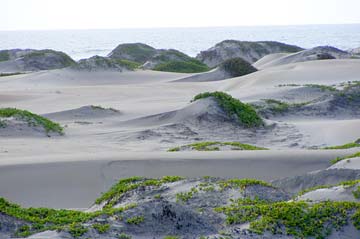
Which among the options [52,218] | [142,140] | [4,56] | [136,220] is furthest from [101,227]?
[4,56]

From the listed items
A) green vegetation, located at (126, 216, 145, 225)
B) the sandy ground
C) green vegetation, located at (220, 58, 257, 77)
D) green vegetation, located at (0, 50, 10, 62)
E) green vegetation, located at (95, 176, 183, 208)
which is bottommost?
the sandy ground

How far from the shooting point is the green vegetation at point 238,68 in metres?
26.6

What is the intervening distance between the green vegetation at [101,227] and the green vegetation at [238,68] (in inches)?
887

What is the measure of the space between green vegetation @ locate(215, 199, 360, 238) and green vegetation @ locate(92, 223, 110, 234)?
0.94 meters

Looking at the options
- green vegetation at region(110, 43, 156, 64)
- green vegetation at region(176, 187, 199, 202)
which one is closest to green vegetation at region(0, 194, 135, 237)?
green vegetation at region(176, 187, 199, 202)

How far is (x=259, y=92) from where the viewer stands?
18.5 meters

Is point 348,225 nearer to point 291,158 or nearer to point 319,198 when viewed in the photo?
point 319,198

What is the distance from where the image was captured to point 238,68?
88.2 ft

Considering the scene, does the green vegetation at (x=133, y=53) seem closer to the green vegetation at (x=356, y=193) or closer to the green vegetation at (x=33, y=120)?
the green vegetation at (x=33, y=120)

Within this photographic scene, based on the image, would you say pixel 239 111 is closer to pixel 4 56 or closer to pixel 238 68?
pixel 238 68

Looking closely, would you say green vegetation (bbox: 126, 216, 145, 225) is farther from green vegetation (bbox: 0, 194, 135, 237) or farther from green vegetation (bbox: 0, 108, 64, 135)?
green vegetation (bbox: 0, 108, 64, 135)

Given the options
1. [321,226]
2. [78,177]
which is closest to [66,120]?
[78,177]

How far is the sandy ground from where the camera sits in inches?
319

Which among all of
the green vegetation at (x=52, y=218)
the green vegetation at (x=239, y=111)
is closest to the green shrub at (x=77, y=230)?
the green vegetation at (x=52, y=218)
